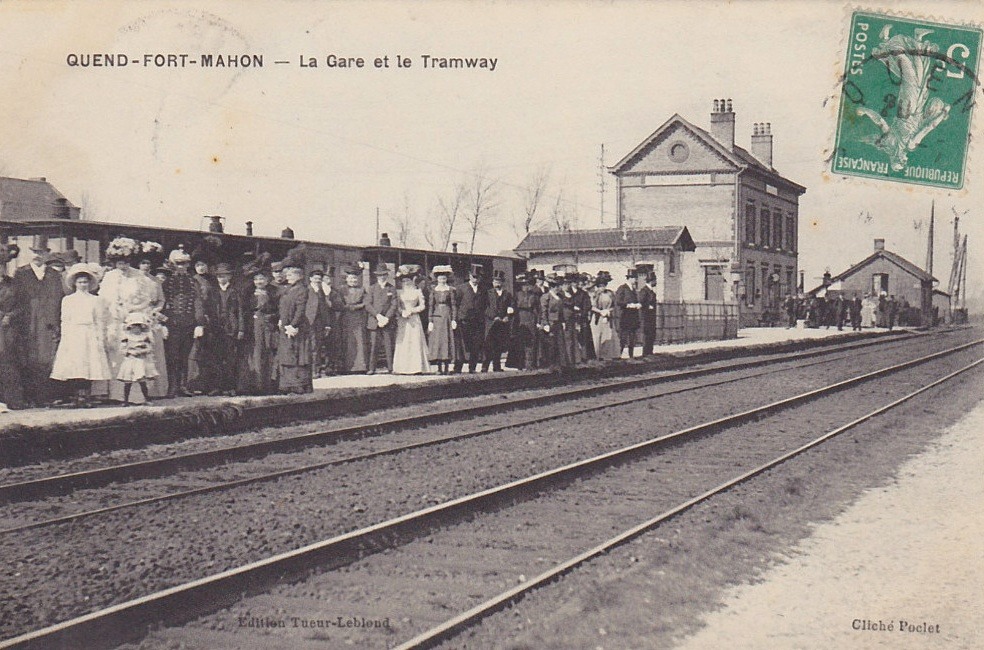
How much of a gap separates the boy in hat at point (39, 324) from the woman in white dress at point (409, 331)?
5.09 metres

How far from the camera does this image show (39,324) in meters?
9.48

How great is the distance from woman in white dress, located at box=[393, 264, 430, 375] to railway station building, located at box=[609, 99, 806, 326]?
16413mm

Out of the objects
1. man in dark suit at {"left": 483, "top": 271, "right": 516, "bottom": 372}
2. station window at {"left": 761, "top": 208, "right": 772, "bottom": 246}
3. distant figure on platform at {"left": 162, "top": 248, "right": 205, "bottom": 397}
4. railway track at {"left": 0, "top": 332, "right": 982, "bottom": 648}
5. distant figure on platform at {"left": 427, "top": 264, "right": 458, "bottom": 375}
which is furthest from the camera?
station window at {"left": 761, "top": 208, "right": 772, "bottom": 246}

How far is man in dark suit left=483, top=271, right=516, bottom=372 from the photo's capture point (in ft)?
48.6

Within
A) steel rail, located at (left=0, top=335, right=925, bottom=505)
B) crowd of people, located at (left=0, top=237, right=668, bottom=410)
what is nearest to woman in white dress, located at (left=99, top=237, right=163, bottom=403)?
crowd of people, located at (left=0, top=237, right=668, bottom=410)

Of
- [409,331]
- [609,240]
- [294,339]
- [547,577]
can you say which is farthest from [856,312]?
[547,577]

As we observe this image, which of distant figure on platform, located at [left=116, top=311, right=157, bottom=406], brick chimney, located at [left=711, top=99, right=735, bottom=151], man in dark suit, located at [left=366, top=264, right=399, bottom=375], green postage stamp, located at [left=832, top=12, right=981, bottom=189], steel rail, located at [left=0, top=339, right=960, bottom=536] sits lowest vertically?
steel rail, located at [left=0, top=339, right=960, bottom=536]

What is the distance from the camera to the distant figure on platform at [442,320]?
14.1 metres

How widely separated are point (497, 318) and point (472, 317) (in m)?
0.52

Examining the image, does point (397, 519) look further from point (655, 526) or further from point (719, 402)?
point (719, 402)

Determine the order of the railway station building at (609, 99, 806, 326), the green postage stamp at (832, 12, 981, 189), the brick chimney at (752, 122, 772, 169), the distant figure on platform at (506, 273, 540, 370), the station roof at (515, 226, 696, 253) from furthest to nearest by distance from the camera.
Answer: the brick chimney at (752, 122, 772, 169)
the railway station building at (609, 99, 806, 326)
the station roof at (515, 226, 696, 253)
the distant figure on platform at (506, 273, 540, 370)
the green postage stamp at (832, 12, 981, 189)

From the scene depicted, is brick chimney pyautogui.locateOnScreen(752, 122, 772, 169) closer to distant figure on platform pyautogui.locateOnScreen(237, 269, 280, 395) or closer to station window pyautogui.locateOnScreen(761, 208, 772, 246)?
station window pyautogui.locateOnScreen(761, 208, 772, 246)

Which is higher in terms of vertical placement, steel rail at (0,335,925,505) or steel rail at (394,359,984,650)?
steel rail at (0,335,925,505)

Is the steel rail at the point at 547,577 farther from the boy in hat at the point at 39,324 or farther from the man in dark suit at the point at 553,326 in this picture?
the man in dark suit at the point at 553,326
